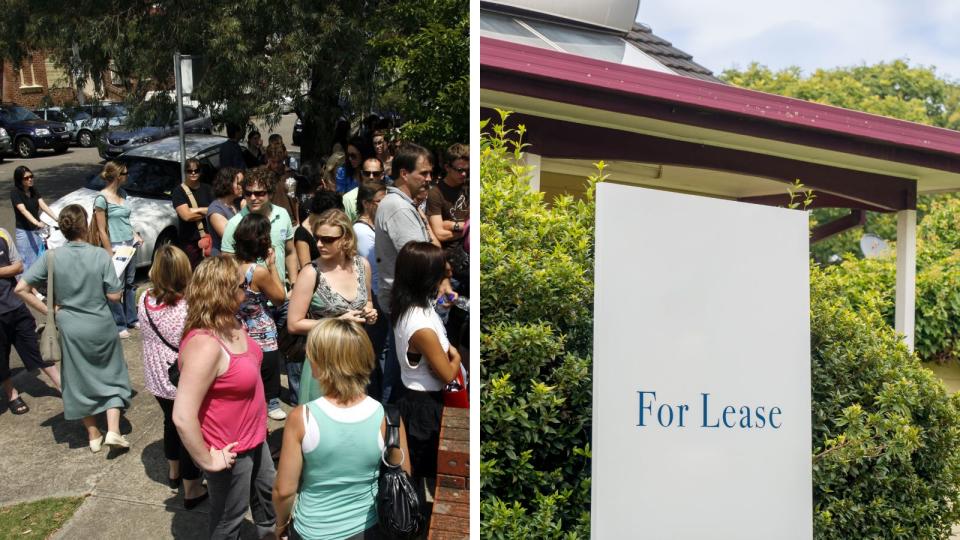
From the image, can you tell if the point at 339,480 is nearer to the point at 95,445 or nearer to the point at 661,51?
the point at 95,445

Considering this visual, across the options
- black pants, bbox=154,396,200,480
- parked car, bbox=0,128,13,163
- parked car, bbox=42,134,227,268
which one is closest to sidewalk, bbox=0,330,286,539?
black pants, bbox=154,396,200,480

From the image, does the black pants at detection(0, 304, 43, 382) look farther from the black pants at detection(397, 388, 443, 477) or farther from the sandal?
the black pants at detection(397, 388, 443, 477)

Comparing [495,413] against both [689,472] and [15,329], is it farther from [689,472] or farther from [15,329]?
[15,329]

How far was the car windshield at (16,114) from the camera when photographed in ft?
76.0

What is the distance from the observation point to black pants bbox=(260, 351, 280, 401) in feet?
17.1

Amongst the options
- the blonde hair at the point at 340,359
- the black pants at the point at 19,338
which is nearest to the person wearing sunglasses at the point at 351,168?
the black pants at the point at 19,338

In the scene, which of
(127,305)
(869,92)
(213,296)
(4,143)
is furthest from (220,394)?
(869,92)

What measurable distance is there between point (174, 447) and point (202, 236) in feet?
10.1

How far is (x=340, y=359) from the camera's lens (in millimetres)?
3391

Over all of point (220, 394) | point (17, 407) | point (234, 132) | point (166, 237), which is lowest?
point (17, 407)

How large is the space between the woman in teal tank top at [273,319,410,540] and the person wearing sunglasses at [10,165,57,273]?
6.63 meters

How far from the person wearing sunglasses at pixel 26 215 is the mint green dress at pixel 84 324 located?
353cm

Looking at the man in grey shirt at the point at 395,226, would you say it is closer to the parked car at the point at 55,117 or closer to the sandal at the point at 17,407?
the sandal at the point at 17,407

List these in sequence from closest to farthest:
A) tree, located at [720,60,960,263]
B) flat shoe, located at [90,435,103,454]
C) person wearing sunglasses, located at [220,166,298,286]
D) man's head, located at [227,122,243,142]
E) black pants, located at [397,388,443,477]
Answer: black pants, located at [397,388,443,477], flat shoe, located at [90,435,103,454], person wearing sunglasses, located at [220,166,298,286], man's head, located at [227,122,243,142], tree, located at [720,60,960,263]
